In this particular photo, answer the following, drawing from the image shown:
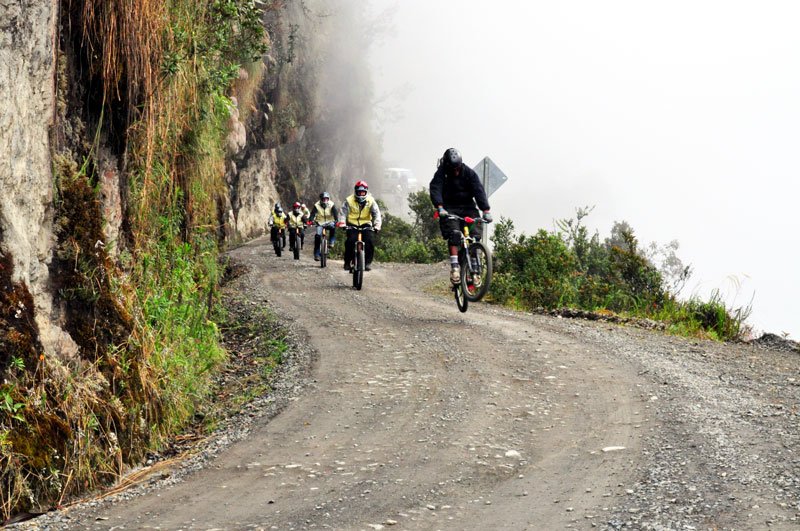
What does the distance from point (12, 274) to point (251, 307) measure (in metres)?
7.14

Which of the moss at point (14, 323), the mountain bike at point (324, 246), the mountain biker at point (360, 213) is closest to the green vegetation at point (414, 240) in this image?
the mountain bike at point (324, 246)

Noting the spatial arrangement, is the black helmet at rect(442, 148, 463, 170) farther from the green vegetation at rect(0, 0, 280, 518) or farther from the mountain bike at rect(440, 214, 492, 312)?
the green vegetation at rect(0, 0, 280, 518)

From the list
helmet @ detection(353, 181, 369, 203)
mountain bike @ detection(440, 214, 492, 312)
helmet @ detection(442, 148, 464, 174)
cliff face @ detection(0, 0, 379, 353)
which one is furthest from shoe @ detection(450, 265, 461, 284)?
helmet @ detection(353, 181, 369, 203)

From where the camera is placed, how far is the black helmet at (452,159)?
11156 mm

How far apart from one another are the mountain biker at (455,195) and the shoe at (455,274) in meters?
0.09

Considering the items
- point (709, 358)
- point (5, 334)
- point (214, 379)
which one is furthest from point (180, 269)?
point (709, 358)

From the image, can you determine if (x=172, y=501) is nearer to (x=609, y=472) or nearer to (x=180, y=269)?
(x=609, y=472)

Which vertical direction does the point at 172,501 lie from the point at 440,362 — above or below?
below

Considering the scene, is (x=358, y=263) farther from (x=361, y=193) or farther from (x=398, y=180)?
(x=398, y=180)

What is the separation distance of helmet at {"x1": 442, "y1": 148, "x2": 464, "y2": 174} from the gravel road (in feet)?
7.84

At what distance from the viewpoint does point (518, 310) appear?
14.1 m

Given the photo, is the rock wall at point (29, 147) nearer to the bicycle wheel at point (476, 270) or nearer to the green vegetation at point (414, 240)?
the bicycle wheel at point (476, 270)

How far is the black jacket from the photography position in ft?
37.1

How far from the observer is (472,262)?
11453mm
